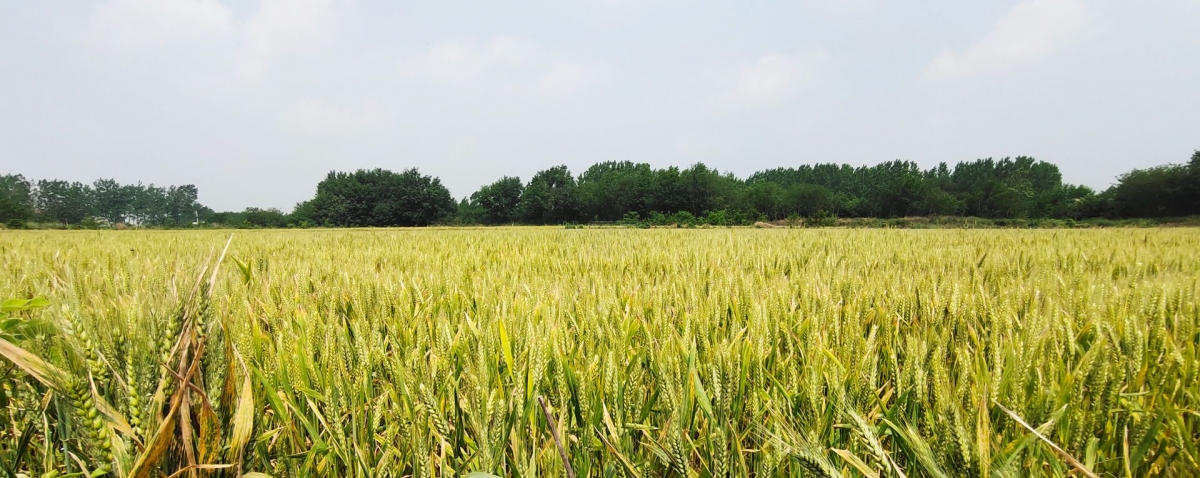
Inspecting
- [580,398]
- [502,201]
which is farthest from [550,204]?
[580,398]

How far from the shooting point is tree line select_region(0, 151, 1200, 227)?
40356 mm

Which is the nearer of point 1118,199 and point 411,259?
point 411,259

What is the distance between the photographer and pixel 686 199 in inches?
2184

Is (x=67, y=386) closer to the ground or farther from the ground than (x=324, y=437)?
farther from the ground

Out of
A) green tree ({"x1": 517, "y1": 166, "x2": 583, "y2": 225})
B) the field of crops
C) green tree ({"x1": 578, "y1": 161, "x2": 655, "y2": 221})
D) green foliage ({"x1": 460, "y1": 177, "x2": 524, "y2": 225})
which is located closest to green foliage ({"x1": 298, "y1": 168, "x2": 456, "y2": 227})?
green foliage ({"x1": 460, "y1": 177, "x2": 524, "y2": 225})

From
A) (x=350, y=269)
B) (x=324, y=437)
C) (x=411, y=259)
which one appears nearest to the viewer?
(x=324, y=437)

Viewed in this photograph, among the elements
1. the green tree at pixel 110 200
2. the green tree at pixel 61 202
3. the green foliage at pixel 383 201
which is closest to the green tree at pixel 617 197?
the green foliage at pixel 383 201

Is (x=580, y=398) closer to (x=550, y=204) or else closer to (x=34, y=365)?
(x=34, y=365)

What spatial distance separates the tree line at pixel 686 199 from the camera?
4036 cm

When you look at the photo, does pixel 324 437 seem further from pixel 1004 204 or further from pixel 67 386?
pixel 1004 204

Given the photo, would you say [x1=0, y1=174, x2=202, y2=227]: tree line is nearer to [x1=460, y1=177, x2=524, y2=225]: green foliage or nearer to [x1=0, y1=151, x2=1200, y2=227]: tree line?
[x1=0, y1=151, x2=1200, y2=227]: tree line

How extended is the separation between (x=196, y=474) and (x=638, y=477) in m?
0.52

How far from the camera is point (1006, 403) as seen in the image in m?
0.73

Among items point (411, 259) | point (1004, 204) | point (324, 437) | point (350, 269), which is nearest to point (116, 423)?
point (324, 437)
